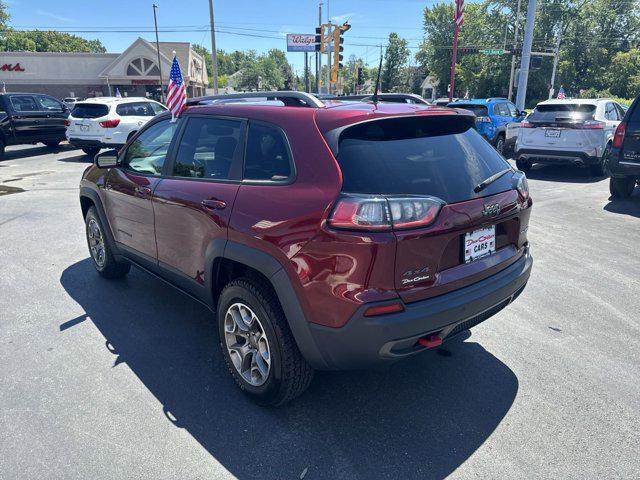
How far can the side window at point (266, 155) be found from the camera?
2.62m

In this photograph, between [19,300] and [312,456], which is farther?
[19,300]

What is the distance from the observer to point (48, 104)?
15711 millimetres

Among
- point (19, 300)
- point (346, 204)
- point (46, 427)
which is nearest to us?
point (346, 204)

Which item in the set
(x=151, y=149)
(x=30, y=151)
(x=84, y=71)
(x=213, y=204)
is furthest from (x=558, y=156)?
(x=84, y=71)

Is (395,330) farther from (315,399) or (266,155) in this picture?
(266,155)

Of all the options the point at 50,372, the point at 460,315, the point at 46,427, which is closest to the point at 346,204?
the point at 460,315

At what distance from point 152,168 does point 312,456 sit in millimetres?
2559

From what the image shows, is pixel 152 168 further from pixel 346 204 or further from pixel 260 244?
pixel 346 204

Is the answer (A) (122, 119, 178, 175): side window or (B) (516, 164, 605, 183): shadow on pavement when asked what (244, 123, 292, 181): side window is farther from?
(B) (516, 164, 605, 183): shadow on pavement

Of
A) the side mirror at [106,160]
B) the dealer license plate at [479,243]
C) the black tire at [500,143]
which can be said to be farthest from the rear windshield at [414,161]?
the black tire at [500,143]

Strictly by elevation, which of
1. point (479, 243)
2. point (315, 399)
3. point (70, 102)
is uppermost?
point (70, 102)

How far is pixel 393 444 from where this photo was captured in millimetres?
2506

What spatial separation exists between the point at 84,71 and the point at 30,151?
40.0 meters

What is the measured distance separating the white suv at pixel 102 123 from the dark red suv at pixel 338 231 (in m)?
11.9
